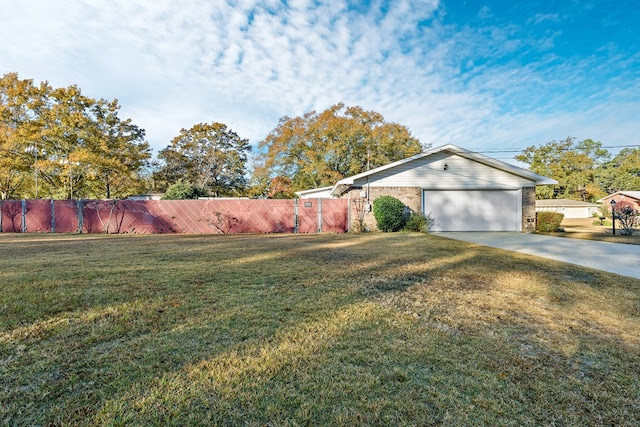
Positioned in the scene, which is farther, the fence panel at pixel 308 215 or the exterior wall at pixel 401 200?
the fence panel at pixel 308 215

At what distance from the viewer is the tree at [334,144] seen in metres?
27.0

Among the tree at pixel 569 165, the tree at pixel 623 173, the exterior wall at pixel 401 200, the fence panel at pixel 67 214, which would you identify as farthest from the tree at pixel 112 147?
the tree at pixel 623 173

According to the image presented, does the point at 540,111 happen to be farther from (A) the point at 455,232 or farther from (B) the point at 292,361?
(B) the point at 292,361

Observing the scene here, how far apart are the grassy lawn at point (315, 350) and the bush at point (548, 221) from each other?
11254mm

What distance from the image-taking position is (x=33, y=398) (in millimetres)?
1699

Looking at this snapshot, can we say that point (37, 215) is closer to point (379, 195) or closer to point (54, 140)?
point (54, 140)

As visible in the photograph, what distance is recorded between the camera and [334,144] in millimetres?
26344

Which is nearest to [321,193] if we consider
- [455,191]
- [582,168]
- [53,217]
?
[455,191]

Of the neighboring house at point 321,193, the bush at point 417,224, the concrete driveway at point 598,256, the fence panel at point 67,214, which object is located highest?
the neighboring house at point 321,193

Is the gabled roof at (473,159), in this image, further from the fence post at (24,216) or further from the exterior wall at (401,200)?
the fence post at (24,216)

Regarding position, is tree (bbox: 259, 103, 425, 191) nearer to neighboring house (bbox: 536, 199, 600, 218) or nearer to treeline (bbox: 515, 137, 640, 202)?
neighboring house (bbox: 536, 199, 600, 218)

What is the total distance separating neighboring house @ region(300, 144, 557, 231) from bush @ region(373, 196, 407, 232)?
1.92 ft

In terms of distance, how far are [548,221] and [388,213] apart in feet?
26.1

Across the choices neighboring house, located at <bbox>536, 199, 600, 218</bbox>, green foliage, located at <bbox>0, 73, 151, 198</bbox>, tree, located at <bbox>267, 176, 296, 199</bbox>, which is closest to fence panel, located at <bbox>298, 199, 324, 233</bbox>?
tree, located at <bbox>267, 176, 296, 199</bbox>
